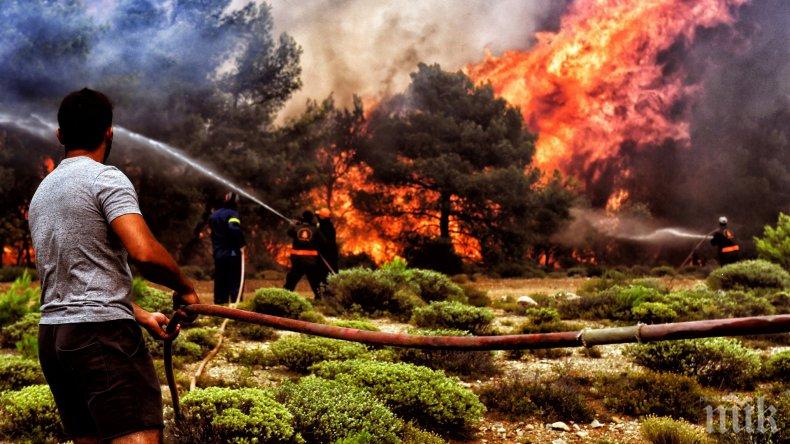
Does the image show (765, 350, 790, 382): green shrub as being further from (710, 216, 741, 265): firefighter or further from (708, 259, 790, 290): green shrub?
(710, 216, 741, 265): firefighter

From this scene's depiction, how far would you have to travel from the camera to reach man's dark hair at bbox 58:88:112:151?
8.02 feet

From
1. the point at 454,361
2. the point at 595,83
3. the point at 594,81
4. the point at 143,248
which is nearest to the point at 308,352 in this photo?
the point at 454,361

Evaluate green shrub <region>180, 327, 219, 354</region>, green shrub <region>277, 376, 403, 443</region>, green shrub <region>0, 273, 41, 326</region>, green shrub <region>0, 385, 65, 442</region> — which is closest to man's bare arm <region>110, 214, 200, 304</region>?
green shrub <region>277, 376, 403, 443</region>

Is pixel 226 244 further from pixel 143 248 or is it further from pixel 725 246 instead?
pixel 725 246

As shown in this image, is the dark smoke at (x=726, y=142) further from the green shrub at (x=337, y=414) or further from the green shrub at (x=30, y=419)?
the green shrub at (x=30, y=419)

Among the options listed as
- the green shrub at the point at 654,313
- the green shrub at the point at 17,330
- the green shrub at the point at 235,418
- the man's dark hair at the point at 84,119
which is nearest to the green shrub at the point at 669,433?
the green shrub at the point at 235,418

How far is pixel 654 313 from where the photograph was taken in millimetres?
9773

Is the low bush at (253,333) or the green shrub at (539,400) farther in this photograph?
the low bush at (253,333)

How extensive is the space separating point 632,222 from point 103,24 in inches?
1207

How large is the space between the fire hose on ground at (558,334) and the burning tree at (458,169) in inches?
964

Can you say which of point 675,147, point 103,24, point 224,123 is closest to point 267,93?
point 224,123

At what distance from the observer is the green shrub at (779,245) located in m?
18.8

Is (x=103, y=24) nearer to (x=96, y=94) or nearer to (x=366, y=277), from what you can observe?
(x=366, y=277)

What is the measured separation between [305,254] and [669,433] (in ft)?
29.2
